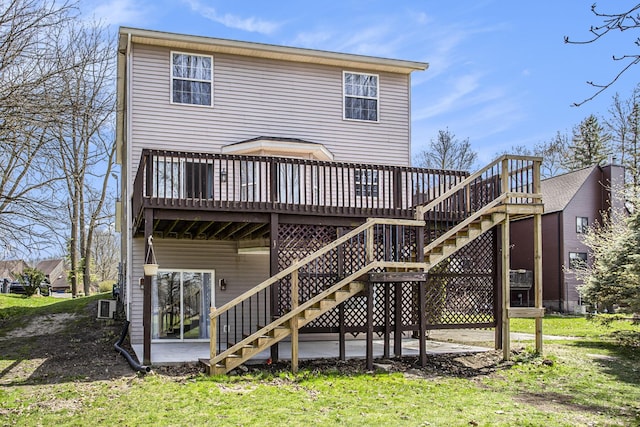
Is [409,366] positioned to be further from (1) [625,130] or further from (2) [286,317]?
(1) [625,130]

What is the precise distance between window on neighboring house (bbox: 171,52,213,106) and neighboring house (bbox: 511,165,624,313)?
63.2ft

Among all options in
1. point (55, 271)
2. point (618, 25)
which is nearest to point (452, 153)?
point (618, 25)

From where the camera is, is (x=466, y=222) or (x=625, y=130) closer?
(x=466, y=222)

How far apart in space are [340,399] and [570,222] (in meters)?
23.6

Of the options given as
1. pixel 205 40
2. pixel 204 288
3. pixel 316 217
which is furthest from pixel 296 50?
pixel 204 288

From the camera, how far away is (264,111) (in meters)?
16.1

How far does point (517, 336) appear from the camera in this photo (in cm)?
1659

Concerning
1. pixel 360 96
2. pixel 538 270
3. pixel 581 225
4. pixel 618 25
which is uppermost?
pixel 360 96

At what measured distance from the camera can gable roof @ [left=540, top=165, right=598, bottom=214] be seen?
29.1 meters

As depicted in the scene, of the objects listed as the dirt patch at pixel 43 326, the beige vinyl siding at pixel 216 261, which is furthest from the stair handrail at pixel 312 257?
the dirt patch at pixel 43 326

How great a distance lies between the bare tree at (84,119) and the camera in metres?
10.3

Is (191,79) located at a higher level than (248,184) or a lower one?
higher

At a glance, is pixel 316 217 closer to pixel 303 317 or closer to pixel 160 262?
pixel 303 317

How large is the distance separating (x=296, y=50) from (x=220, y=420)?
10.9m
